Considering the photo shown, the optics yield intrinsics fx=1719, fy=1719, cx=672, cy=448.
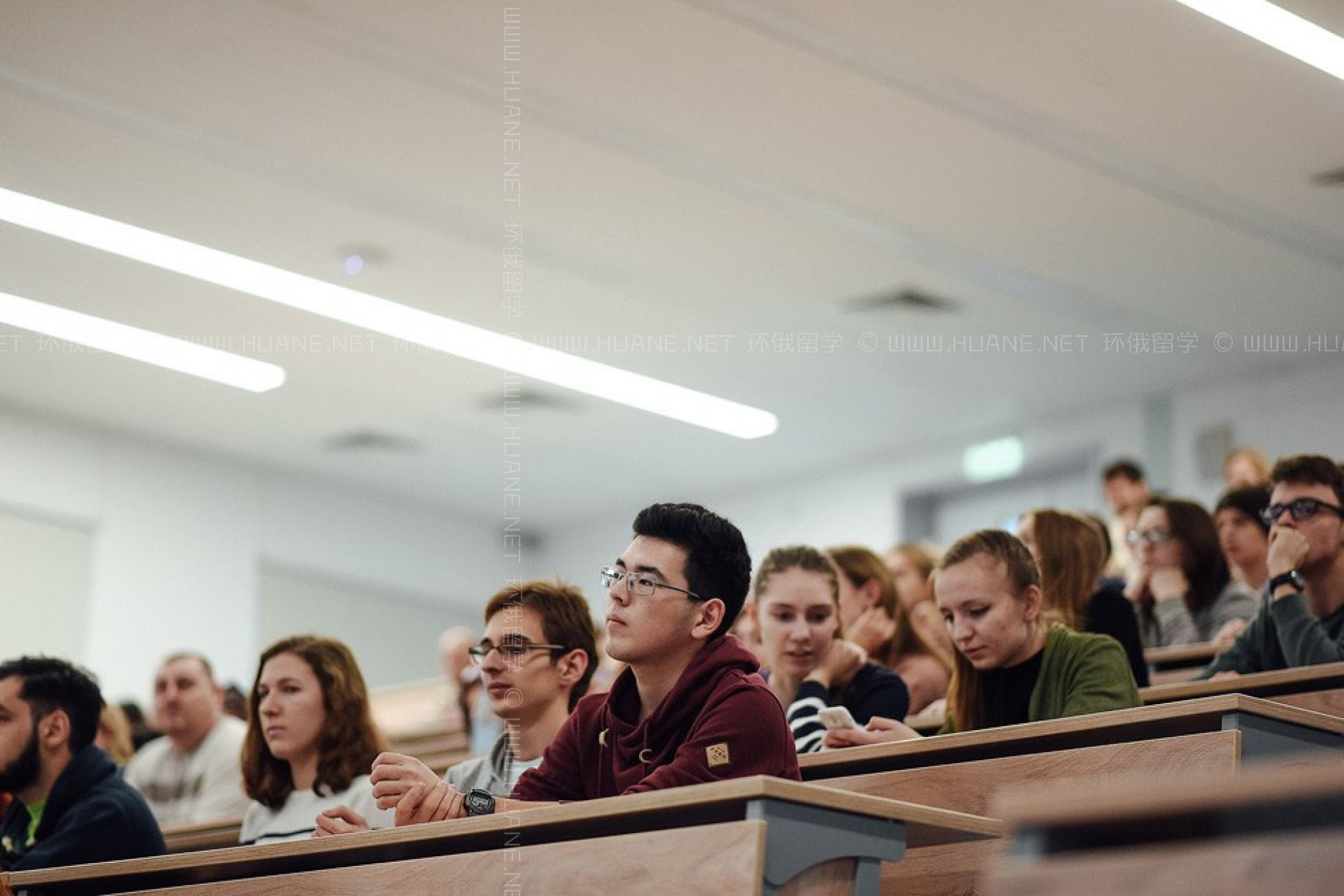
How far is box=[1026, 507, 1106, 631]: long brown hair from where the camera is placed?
4.09 meters

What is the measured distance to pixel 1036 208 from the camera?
640cm

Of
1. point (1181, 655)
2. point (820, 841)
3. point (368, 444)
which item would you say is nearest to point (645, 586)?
point (820, 841)

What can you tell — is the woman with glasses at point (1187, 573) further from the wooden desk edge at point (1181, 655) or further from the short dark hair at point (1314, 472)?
the short dark hair at point (1314, 472)

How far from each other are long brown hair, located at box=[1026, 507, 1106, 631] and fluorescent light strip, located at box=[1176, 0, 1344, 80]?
65.2 inches

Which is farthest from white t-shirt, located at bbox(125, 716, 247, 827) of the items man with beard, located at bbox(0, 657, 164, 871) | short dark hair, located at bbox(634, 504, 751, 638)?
short dark hair, located at bbox(634, 504, 751, 638)

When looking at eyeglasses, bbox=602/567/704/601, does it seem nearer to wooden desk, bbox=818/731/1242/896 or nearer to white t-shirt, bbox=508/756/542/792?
wooden desk, bbox=818/731/1242/896

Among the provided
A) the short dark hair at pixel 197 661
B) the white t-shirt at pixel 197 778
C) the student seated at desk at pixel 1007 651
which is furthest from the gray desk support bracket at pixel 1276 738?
the short dark hair at pixel 197 661

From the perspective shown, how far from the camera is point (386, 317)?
7465mm

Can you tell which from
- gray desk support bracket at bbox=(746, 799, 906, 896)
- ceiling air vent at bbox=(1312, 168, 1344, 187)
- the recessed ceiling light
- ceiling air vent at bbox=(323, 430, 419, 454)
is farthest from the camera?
ceiling air vent at bbox=(323, 430, 419, 454)

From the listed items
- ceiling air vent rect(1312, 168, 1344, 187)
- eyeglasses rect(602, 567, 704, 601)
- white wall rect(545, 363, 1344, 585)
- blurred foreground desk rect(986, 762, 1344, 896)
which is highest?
ceiling air vent rect(1312, 168, 1344, 187)

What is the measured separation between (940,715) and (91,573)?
21.6 feet

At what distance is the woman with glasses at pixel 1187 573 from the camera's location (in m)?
4.79

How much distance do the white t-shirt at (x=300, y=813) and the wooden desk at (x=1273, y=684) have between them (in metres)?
1.68

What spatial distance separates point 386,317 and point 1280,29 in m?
3.93
